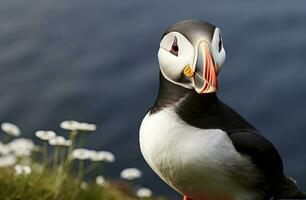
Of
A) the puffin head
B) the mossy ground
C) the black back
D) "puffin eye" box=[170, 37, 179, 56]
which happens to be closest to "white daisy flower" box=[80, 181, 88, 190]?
the mossy ground

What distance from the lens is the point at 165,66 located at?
16.5 feet

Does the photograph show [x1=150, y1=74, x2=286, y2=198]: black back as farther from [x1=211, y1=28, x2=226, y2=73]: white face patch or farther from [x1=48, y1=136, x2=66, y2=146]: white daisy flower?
[x1=48, y1=136, x2=66, y2=146]: white daisy flower

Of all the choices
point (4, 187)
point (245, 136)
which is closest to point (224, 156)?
point (245, 136)

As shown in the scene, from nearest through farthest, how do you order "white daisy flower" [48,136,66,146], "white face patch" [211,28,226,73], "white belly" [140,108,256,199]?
"white face patch" [211,28,226,73]
"white belly" [140,108,256,199]
"white daisy flower" [48,136,66,146]

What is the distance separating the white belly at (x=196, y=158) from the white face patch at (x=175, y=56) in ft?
0.78

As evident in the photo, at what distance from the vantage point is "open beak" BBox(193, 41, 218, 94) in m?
4.70

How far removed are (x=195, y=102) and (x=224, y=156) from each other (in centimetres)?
36

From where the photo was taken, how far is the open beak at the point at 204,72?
4.70 meters

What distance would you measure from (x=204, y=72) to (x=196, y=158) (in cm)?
56

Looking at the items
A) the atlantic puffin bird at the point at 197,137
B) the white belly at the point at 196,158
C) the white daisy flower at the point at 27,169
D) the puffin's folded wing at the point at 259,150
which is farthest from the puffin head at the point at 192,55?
the white daisy flower at the point at 27,169

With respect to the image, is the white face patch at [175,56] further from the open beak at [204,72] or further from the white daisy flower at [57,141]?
the white daisy flower at [57,141]

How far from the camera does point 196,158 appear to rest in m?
4.99

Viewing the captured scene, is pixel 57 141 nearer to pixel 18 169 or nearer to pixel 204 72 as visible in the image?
pixel 18 169

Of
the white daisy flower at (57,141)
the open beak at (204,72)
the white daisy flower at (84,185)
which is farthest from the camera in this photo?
the white daisy flower at (84,185)
